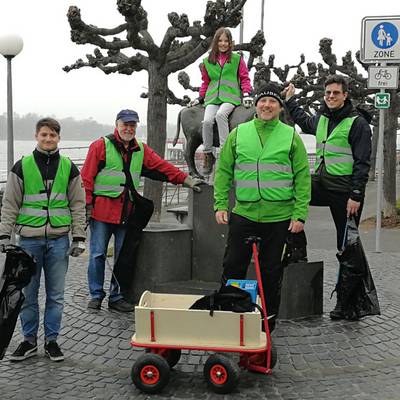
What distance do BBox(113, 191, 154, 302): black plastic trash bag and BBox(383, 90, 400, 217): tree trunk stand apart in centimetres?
1065

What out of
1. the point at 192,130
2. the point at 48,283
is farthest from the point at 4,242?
the point at 192,130

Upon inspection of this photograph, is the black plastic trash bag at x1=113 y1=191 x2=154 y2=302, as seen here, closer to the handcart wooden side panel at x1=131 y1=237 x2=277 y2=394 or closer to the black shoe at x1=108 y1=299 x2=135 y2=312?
the black shoe at x1=108 y1=299 x2=135 y2=312

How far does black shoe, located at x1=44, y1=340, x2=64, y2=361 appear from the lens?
520 centimetres

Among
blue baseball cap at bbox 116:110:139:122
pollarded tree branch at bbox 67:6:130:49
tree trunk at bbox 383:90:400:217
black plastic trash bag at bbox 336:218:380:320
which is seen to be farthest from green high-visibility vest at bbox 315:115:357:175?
tree trunk at bbox 383:90:400:217

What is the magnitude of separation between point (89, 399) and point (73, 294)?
107 inches

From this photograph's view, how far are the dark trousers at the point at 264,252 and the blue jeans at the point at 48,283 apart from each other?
1.34 metres

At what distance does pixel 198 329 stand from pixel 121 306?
1.99m

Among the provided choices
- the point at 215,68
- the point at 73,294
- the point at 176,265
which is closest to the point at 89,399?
the point at 176,265

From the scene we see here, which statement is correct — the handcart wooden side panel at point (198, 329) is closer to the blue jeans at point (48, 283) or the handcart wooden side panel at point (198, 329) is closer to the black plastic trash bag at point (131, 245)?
the blue jeans at point (48, 283)

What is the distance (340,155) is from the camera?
19.4 ft

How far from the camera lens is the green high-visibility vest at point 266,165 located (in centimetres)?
496

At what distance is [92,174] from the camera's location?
604 centimetres

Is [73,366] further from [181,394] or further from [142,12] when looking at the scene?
[142,12]

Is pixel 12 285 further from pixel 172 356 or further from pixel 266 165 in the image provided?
pixel 266 165
